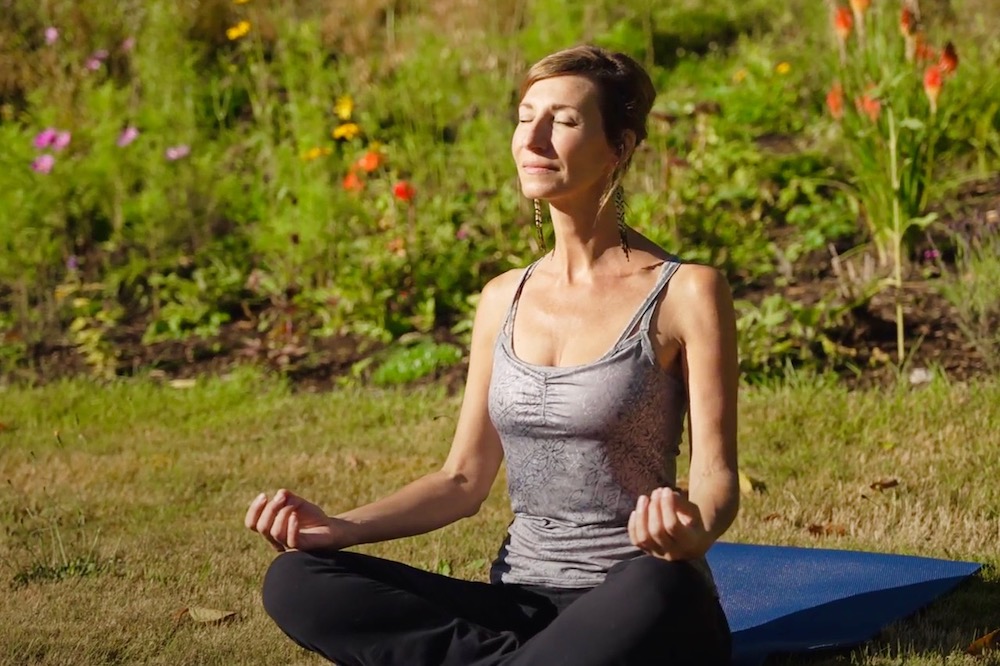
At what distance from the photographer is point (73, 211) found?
25.7ft

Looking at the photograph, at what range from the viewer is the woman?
304 cm

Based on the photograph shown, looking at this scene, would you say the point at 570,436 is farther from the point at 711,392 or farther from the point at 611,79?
the point at 611,79

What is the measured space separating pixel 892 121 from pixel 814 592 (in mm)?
2712

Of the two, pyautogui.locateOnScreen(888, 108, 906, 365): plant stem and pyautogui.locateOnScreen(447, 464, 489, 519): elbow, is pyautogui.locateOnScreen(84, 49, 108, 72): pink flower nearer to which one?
pyautogui.locateOnScreen(888, 108, 906, 365): plant stem

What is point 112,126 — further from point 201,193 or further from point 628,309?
point 628,309

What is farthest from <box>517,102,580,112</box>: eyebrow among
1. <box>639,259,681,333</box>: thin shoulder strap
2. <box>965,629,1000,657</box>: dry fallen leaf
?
<box>965,629,1000,657</box>: dry fallen leaf

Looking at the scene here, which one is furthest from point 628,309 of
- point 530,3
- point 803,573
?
point 530,3

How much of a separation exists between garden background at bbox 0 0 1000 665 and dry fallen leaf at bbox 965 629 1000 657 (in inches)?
1.8

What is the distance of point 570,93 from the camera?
3.09m

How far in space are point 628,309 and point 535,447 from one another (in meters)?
0.35

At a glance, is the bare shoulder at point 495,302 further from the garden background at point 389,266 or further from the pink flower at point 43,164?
the pink flower at point 43,164

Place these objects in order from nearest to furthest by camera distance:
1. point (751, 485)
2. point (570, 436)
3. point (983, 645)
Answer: point (570, 436), point (983, 645), point (751, 485)

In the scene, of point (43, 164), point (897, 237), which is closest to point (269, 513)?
point (897, 237)

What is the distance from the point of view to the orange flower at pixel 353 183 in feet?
23.9
